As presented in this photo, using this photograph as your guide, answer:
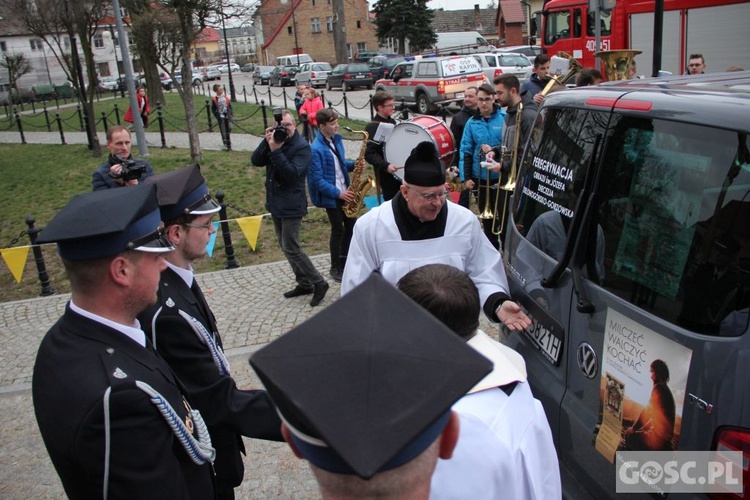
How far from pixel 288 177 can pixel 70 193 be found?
870 centimetres

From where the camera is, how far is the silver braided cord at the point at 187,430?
2025 millimetres

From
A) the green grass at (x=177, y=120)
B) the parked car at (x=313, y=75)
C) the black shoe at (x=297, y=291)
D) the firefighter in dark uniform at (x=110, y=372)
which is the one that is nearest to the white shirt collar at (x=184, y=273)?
the firefighter in dark uniform at (x=110, y=372)

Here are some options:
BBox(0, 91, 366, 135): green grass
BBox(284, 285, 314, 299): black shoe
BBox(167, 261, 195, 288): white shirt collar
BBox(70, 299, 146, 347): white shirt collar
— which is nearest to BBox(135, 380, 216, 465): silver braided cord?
BBox(70, 299, 146, 347): white shirt collar

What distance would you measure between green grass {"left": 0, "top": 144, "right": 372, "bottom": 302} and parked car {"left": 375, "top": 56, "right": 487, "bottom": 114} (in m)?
9.20

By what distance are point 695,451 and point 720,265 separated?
0.65 metres

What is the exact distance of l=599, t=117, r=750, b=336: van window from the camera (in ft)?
6.89

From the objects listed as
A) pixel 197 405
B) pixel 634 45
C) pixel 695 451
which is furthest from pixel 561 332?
pixel 634 45

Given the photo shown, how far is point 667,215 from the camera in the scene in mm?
2430

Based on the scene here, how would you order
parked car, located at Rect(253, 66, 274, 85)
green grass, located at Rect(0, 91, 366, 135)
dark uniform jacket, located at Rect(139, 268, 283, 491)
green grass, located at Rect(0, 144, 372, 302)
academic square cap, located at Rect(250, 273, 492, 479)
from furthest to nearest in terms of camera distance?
parked car, located at Rect(253, 66, 274, 85), green grass, located at Rect(0, 91, 366, 135), green grass, located at Rect(0, 144, 372, 302), dark uniform jacket, located at Rect(139, 268, 283, 491), academic square cap, located at Rect(250, 273, 492, 479)

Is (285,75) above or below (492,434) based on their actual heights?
above

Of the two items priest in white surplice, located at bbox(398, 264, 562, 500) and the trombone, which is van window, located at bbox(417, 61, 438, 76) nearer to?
the trombone

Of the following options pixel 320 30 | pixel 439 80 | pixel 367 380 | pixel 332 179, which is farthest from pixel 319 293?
pixel 320 30

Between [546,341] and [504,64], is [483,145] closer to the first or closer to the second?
[546,341]

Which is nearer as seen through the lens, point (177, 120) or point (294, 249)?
point (294, 249)
